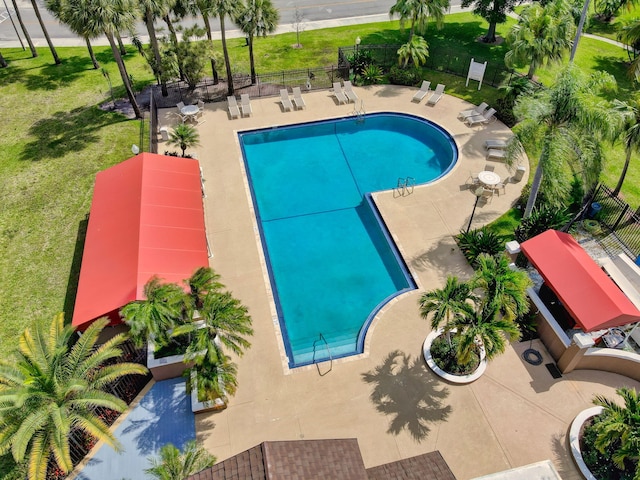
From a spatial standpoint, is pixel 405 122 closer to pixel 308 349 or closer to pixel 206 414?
pixel 308 349

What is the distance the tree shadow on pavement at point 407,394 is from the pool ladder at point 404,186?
10.5 m

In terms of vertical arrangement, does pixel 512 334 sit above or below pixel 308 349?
above

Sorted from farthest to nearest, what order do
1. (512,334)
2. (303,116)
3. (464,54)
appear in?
(464,54) → (303,116) → (512,334)

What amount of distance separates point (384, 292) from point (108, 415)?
12.7 meters

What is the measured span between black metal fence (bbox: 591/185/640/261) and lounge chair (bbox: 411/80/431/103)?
14.6 m

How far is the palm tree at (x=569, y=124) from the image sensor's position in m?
→ 18.1

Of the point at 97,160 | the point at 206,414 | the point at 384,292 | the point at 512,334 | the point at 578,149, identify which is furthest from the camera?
the point at 97,160

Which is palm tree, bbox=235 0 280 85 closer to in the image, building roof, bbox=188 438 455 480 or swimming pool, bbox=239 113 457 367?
swimming pool, bbox=239 113 457 367

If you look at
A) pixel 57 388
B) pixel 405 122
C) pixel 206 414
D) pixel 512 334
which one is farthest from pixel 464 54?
pixel 57 388

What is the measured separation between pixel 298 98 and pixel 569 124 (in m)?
19.8

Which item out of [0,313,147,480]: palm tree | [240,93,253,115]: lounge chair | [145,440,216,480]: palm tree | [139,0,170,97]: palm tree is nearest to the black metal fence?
[145,440,216,480]: palm tree

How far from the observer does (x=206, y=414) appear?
16.5 meters

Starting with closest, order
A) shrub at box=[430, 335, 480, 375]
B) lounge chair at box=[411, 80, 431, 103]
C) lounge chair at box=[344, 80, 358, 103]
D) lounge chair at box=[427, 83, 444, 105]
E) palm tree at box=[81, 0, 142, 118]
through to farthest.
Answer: shrub at box=[430, 335, 480, 375] < palm tree at box=[81, 0, 142, 118] < lounge chair at box=[427, 83, 444, 105] < lounge chair at box=[411, 80, 431, 103] < lounge chair at box=[344, 80, 358, 103]

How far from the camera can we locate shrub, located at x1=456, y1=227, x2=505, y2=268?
2159 centimetres
